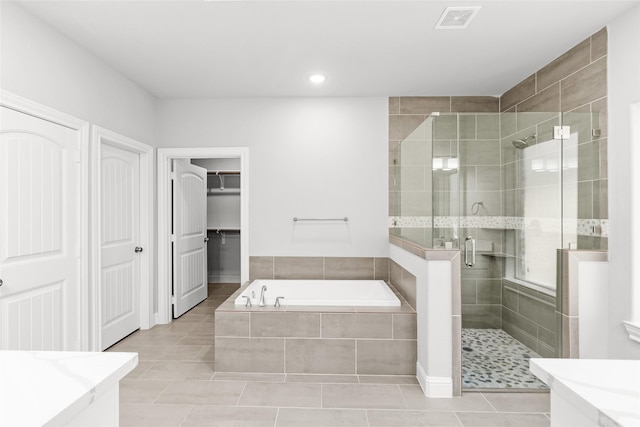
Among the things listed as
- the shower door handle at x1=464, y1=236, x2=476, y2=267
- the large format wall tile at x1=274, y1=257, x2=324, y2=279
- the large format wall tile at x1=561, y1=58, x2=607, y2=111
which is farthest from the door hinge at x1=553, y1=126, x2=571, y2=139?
the large format wall tile at x1=274, y1=257, x2=324, y2=279

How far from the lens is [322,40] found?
8.62 feet

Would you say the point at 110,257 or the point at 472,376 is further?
the point at 110,257

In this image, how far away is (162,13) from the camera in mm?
2281

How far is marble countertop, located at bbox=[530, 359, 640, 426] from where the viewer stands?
2.33 ft

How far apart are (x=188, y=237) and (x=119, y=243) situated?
1.03 meters

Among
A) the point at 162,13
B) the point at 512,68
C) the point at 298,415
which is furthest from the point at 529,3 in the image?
the point at 298,415

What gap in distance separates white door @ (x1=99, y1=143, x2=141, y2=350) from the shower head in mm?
3351

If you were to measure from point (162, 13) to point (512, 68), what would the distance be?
2.79 metres

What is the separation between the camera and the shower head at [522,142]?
2.68m

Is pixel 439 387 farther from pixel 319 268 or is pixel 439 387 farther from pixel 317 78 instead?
pixel 317 78

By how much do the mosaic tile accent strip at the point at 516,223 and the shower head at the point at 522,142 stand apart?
54 centimetres

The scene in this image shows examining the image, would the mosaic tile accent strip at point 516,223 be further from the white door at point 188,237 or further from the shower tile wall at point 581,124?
the white door at point 188,237

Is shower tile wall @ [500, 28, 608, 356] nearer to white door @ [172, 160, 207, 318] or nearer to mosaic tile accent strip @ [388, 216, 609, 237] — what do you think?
mosaic tile accent strip @ [388, 216, 609, 237]

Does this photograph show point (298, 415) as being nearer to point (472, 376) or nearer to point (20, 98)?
point (472, 376)
